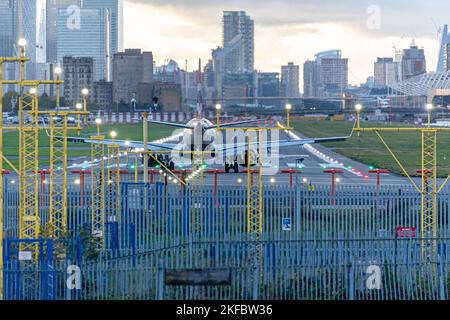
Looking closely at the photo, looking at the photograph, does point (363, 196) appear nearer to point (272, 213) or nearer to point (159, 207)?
point (272, 213)

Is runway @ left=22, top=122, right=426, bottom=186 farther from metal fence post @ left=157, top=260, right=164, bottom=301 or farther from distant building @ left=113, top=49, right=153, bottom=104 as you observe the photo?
distant building @ left=113, top=49, right=153, bottom=104

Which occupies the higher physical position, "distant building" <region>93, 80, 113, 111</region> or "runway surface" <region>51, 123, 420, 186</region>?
"distant building" <region>93, 80, 113, 111</region>

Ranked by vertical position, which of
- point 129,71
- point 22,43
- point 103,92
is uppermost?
point 129,71

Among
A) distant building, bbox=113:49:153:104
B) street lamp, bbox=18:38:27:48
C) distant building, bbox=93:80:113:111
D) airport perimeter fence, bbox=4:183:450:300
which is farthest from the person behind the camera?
distant building, bbox=93:80:113:111

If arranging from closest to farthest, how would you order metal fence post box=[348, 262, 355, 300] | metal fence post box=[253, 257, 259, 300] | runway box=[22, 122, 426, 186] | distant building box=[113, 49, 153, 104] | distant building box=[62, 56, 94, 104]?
metal fence post box=[253, 257, 259, 300]
metal fence post box=[348, 262, 355, 300]
runway box=[22, 122, 426, 186]
distant building box=[113, 49, 153, 104]
distant building box=[62, 56, 94, 104]

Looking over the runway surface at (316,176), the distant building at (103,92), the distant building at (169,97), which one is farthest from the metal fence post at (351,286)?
the distant building at (103,92)

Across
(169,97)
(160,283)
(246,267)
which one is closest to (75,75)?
(169,97)

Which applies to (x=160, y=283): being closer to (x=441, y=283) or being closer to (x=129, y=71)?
(x=441, y=283)

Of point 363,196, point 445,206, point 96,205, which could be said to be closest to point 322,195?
point 363,196

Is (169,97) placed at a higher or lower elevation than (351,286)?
higher

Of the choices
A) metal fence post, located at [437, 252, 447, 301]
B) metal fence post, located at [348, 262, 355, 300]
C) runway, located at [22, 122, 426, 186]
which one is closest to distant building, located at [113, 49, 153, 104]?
runway, located at [22, 122, 426, 186]
